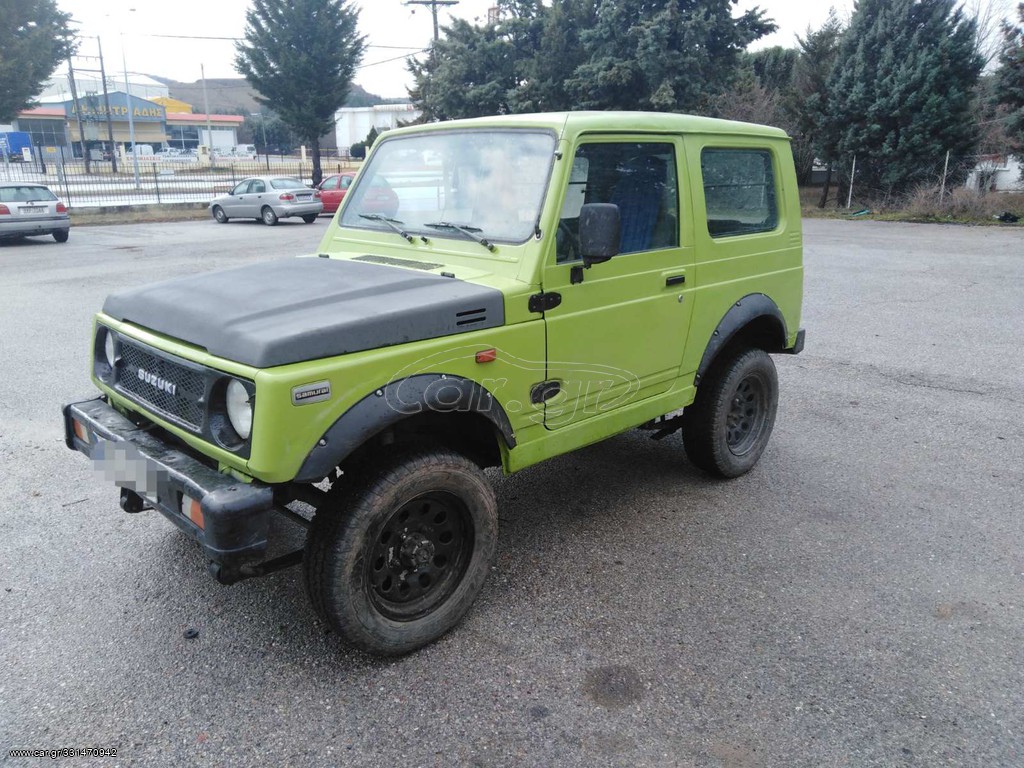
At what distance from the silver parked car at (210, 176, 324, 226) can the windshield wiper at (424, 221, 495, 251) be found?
1917 cm

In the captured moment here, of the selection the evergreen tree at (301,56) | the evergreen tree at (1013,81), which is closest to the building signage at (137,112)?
the evergreen tree at (301,56)

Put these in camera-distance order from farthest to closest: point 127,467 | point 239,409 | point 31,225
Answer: point 31,225 → point 127,467 → point 239,409

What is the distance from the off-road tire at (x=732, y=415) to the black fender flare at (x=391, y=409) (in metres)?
1.79

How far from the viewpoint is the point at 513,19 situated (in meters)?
26.3

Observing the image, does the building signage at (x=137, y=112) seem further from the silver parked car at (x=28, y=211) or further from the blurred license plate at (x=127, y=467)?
the blurred license plate at (x=127, y=467)

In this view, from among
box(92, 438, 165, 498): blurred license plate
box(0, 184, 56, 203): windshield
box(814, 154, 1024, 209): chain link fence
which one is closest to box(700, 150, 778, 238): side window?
box(92, 438, 165, 498): blurred license plate

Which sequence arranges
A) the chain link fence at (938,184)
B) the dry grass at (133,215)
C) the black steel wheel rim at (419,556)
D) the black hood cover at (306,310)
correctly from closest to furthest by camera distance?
1. the black hood cover at (306,310)
2. the black steel wheel rim at (419,556)
3. the chain link fence at (938,184)
4. the dry grass at (133,215)

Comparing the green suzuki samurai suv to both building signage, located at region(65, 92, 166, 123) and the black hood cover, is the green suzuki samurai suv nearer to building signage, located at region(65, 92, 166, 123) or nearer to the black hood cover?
the black hood cover

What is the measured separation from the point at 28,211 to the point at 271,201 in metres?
6.38

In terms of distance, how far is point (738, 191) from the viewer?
434 centimetres

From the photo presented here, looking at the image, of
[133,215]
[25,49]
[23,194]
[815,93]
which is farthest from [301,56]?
[815,93]

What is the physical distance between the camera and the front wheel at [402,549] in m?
2.78

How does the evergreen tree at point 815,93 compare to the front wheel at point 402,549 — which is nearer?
the front wheel at point 402,549

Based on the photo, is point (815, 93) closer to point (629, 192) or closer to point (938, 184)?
point (938, 184)
